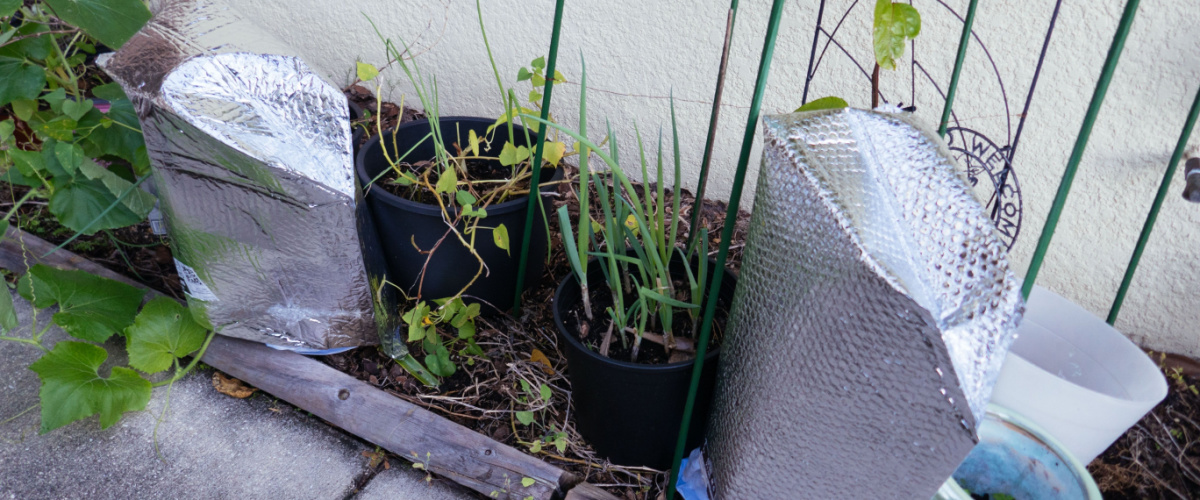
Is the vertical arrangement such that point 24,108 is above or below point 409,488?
above

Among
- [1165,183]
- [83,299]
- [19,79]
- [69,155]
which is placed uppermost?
[1165,183]

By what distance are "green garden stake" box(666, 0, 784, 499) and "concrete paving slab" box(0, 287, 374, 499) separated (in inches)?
25.3

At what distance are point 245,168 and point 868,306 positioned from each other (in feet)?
3.29

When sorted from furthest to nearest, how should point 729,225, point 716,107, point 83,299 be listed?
1. point 83,299
2. point 716,107
3. point 729,225

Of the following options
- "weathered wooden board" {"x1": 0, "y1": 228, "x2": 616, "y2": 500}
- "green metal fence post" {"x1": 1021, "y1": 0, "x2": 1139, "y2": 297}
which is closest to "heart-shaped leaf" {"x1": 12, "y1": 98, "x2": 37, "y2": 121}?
"weathered wooden board" {"x1": 0, "y1": 228, "x2": 616, "y2": 500}

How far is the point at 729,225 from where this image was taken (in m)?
0.93

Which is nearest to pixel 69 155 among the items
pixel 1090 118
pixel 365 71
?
pixel 365 71

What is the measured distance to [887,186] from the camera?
2.46 ft

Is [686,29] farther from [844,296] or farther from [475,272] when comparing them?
[844,296]

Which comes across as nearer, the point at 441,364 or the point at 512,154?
the point at 512,154

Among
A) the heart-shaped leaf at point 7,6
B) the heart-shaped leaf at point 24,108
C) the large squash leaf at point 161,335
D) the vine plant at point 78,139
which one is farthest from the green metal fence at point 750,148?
the heart-shaped leaf at point 24,108

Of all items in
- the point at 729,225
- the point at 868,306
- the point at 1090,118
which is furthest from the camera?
the point at 729,225

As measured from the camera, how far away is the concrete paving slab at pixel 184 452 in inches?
49.4

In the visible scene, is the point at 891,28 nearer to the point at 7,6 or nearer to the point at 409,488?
the point at 409,488
